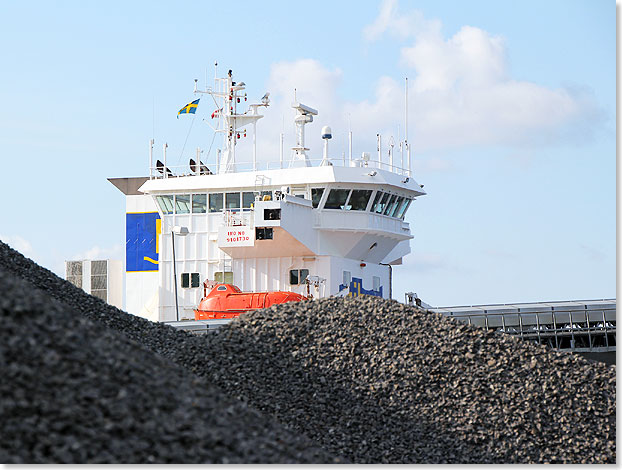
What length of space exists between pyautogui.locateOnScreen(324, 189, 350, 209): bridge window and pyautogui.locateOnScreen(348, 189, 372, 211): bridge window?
171 mm

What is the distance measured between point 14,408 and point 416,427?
5.97 meters

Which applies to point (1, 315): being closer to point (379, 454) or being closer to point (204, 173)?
point (379, 454)

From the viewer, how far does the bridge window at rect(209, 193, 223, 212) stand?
78.5 ft

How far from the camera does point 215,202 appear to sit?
2400 cm

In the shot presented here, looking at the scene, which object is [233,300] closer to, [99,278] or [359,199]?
[359,199]

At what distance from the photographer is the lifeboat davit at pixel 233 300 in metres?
20.7

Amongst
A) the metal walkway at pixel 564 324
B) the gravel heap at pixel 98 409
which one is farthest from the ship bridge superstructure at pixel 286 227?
the gravel heap at pixel 98 409

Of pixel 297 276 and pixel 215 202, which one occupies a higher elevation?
pixel 215 202

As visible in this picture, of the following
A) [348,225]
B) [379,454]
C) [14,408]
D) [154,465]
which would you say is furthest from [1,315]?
[348,225]

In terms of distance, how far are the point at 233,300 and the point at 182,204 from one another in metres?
4.37

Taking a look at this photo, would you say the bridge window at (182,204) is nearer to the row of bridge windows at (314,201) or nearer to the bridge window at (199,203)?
the row of bridge windows at (314,201)

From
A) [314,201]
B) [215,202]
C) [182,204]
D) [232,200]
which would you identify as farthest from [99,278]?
[314,201]

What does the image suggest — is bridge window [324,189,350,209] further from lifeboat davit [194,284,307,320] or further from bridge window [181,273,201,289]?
bridge window [181,273,201,289]

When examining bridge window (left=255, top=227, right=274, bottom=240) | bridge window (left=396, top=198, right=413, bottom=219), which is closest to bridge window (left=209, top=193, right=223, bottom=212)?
bridge window (left=255, top=227, right=274, bottom=240)
